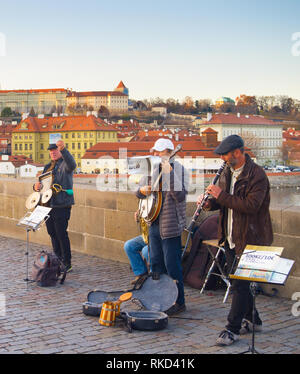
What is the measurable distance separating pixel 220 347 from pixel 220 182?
48.5 inches

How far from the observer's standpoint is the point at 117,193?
26.4ft

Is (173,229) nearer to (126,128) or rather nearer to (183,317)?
(183,317)

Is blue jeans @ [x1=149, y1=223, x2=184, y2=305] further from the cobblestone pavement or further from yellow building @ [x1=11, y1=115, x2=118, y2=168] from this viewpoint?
yellow building @ [x1=11, y1=115, x2=118, y2=168]

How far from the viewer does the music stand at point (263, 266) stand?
12.5 ft

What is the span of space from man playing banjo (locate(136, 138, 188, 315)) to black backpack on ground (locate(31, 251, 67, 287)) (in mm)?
1592

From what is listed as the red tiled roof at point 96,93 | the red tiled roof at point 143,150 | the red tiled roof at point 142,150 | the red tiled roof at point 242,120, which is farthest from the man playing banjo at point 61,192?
the red tiled roof at point 96,93

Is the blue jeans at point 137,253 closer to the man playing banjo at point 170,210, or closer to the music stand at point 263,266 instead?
the man playing banjo at point 170,210

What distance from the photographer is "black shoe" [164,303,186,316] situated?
208 inches

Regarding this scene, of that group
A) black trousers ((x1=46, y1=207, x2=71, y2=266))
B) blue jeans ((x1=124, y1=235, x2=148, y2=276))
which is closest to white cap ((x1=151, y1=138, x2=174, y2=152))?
blue jeans ((x1=124, y1=235, x2=148, y2=276))

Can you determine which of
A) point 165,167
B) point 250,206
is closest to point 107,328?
point 165,167

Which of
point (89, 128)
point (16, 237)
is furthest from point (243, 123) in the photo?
point (16, 237)

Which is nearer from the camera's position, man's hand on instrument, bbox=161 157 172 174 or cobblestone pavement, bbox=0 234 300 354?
cobblestone pavement, bbox=0 234 300 354

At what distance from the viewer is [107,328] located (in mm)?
4922

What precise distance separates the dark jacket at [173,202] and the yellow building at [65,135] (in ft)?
402
